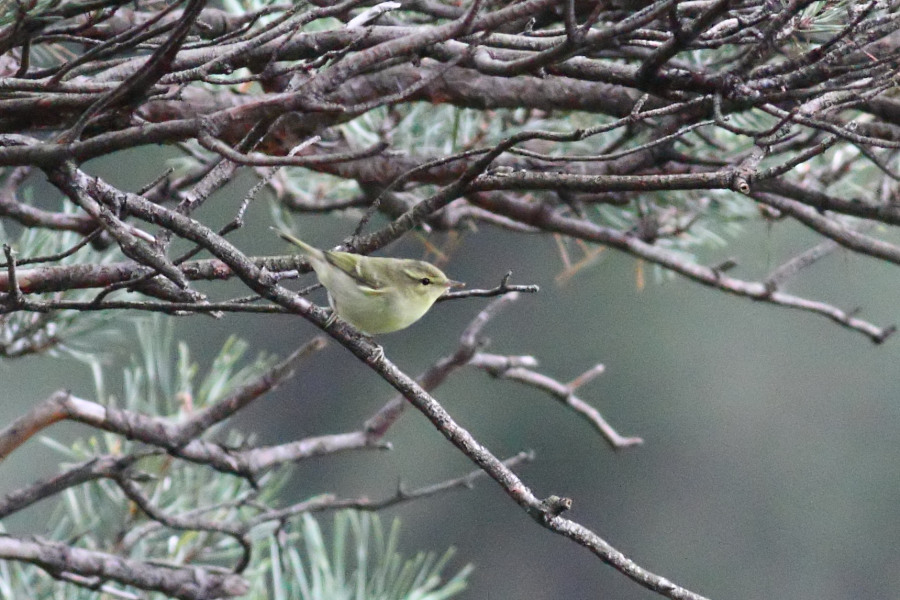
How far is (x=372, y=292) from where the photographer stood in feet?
3.93

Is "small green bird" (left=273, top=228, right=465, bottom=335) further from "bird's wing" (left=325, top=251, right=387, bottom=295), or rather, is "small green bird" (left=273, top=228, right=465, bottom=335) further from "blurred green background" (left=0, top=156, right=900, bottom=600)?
"blurred green background" (left=0, top=156, right=900, bottom=600)

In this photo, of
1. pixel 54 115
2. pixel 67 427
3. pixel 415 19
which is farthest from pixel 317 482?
pixel 54 115

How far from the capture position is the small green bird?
1.18m

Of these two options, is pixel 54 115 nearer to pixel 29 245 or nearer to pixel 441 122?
pixel 29 245

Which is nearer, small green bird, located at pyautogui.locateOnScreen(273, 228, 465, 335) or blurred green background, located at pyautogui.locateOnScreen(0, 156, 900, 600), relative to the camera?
small green bird, located at pyautogui.locateOnScreen(273, 228, 465, 335)

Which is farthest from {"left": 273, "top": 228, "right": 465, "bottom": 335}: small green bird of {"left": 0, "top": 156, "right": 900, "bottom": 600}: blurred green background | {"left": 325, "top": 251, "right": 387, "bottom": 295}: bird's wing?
{"left": 0, "top": 156, "right": 900, "bottom": 600}: blurred green background

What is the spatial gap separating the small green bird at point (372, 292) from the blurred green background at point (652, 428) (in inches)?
145

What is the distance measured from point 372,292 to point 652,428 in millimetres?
4189

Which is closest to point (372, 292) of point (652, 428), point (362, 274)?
point (362, 274)

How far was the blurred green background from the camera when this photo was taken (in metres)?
4.97

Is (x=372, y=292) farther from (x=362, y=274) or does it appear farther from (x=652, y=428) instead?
(x=652, y=428)

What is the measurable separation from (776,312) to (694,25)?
A: 499 centimetres

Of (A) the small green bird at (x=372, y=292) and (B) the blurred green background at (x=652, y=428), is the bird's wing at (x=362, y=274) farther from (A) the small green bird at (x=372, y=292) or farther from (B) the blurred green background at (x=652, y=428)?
(B) the blurred green background at (x=652, y=428)

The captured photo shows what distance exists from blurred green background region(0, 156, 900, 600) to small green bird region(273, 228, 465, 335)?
12.1 ft
